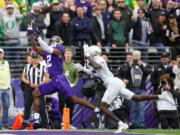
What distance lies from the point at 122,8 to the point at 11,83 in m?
4.26

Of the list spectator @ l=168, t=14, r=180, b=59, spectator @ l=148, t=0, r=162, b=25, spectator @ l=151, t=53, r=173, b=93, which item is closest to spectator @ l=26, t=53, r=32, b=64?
spectator @ l=151, t=53, r=173, b=93

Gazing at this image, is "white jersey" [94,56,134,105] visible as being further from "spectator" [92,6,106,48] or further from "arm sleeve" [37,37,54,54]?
"spectator" [92,6,106,48]

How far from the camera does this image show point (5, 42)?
17109 millimetres

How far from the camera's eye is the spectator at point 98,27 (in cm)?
1748

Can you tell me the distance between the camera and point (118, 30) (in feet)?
57.4

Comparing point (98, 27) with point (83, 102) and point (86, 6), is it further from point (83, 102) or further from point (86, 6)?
point (83, 102)

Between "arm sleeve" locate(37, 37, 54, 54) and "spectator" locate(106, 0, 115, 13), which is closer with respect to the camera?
"arm sleeve" locate(37, 37, 54, 54)

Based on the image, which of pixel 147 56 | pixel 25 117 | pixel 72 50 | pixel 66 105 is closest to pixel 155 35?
pixel 147 56

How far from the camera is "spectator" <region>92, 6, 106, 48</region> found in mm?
17484

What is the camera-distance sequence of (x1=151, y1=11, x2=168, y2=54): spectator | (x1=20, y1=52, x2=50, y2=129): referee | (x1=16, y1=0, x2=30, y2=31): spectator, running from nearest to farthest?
(x1=20, y1=52, x2=50, y2=129): referee < (x1=16, y1=0, x2=30, y2=31): spectator < (x1=151, y1=11, x2=168, y2=54): spectator

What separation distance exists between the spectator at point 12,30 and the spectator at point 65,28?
114 centimetres

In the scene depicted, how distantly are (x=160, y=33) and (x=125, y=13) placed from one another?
125 centimetres

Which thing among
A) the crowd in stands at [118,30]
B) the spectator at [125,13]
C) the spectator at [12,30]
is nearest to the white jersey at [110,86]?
the crowd in stands at [118,30]

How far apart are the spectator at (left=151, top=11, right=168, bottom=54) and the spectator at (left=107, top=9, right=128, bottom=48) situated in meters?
0.98
